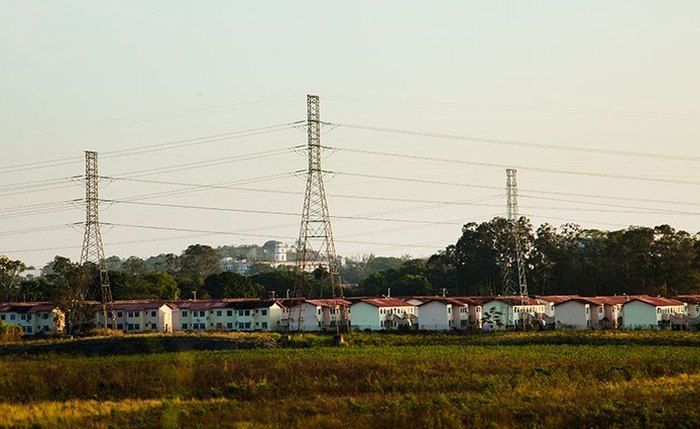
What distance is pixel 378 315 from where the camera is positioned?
4392 inches

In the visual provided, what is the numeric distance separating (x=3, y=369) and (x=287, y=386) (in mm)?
20276

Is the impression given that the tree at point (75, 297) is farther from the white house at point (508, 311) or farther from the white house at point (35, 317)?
the white house at point (508, 311)

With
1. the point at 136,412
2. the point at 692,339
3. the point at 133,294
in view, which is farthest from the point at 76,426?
the point at 133,294

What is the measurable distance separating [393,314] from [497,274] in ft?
138

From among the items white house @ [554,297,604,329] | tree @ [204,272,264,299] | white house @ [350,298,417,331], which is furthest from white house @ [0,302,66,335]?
white house @ [554,297,604,329]

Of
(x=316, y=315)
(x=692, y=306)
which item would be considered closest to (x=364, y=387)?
(x=316, y=315)

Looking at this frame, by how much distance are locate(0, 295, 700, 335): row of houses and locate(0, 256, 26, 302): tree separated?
35.5 m

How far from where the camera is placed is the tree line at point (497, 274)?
136250mm

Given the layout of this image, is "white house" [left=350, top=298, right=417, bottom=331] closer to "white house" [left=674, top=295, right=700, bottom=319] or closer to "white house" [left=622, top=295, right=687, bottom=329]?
"white house" [left=622, top=295, right=687, bottom=329]

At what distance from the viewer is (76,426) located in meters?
38.4

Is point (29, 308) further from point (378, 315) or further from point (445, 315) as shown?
point (445, 315)

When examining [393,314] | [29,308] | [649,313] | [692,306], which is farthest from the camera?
[29,308]

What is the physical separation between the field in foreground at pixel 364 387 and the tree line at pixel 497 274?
58.6m

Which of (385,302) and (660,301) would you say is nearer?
(660,301)
